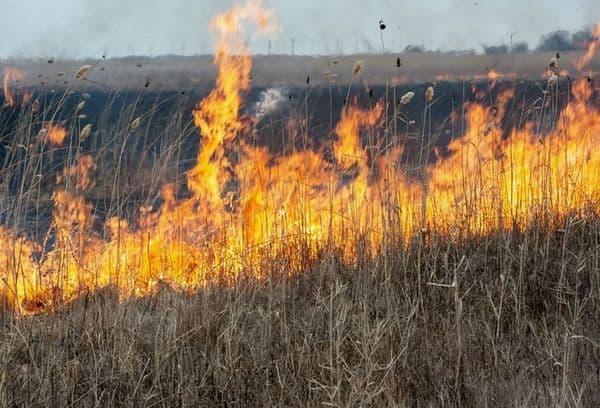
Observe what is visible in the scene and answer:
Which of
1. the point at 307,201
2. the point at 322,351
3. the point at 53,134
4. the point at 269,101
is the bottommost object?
the point at 322,351

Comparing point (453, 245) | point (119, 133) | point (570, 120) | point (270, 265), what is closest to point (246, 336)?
point (270, 265)

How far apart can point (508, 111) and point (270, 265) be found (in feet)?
7.60

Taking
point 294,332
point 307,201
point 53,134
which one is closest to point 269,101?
point 307,201

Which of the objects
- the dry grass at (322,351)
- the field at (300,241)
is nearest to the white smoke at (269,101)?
the field at (300,241)

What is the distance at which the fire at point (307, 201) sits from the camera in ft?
13.2

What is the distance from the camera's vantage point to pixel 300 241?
181 inches

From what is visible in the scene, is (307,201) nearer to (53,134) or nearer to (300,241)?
(300,241)

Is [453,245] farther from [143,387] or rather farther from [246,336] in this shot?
[143,387]

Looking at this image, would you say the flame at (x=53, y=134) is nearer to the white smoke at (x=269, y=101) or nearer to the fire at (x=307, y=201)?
the fire at (x=307, y=201)

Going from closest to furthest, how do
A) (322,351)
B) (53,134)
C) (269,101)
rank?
(322,351) < (53,134) < (269,101)

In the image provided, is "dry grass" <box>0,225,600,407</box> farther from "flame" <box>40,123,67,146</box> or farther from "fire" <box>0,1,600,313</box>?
"flame" <box>40,123,67,146</box>

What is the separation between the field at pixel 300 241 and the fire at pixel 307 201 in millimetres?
18

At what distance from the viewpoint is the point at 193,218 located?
4723mm

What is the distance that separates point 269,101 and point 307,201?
2.52 feet
